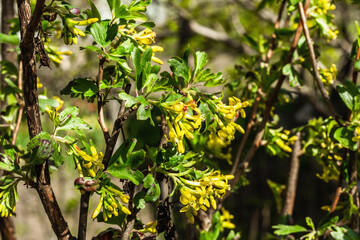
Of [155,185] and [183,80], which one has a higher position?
[183,80]

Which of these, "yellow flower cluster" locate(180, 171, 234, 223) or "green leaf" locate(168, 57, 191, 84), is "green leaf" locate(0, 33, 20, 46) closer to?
"green leaf" locate(168, 57, 191, 84)

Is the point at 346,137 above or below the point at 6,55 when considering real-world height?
below

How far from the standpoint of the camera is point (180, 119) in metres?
0.86

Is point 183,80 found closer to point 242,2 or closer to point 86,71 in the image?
point 242,2

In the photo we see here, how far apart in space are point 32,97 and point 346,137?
89 cm

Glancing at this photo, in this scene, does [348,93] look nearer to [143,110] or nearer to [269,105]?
[269,105]

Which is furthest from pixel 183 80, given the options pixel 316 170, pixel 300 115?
pixel 300 115

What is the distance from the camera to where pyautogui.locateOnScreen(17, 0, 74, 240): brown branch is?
0.85m

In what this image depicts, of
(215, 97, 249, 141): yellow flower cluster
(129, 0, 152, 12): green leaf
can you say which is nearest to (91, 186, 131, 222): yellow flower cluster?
(215, 97, 249, 141): yellow flower cluster

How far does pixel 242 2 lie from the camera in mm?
4074

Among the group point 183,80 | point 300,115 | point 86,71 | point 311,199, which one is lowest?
point 311,199

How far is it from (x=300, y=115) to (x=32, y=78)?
525cm

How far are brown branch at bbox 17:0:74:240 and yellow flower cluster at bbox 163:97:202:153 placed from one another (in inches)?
12.2

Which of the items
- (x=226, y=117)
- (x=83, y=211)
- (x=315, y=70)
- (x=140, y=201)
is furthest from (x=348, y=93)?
(x=83, y=211)
